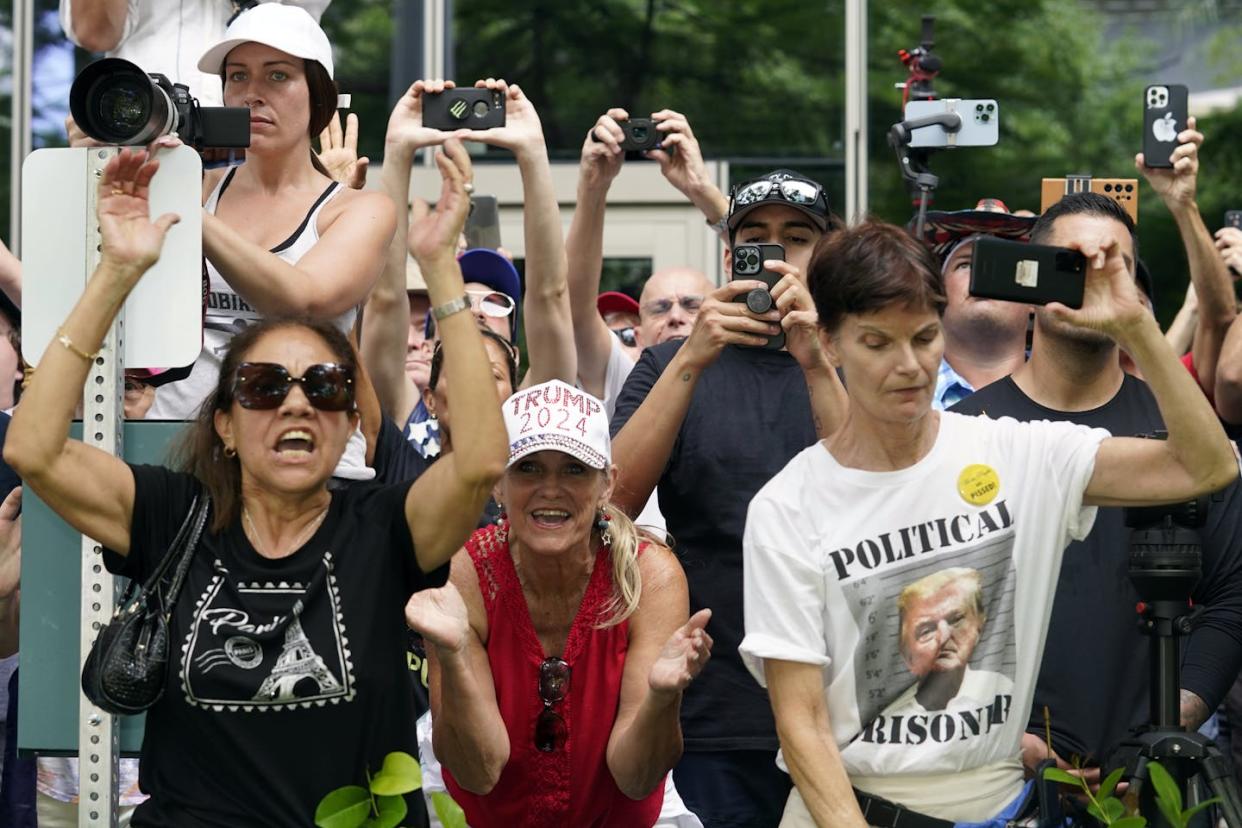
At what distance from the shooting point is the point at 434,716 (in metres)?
3.91

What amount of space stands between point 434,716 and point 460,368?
2.96 feet

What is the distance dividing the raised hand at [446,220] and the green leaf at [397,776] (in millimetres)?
892

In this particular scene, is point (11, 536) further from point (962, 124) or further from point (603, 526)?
point (962, 124)

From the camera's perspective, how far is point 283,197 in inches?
171

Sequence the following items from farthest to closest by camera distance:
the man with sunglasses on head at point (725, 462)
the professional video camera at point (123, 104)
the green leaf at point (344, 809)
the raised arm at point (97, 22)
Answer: the raised arm at point (97, 22)
the man with sunglasses on head at point (725, 462)
the professional video camera at point (123, 104)
the green leaf at point (344, 809)

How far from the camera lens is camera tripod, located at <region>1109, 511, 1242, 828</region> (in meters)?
3.54

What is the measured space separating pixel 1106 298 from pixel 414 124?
1.99 metres

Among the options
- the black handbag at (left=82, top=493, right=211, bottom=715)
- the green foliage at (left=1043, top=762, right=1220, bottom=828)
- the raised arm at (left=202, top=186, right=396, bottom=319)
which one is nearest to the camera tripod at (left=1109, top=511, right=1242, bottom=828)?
the green foliage at (left=1043, top=762, right=1220, bottom=828)

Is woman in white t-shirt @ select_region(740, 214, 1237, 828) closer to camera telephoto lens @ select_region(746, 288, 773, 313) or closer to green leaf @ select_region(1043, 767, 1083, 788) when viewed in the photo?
green leaf @ select_region(1043, 767, 1083, 788)

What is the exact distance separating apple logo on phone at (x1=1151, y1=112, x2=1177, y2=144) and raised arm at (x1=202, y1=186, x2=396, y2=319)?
2020 mm

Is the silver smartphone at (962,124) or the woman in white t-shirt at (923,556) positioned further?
the silver smartphone at (962,124)

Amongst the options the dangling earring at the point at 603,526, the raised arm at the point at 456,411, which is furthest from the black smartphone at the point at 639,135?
the raised arm at the point at 456,411

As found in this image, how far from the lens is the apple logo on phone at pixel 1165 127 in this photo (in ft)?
15.8

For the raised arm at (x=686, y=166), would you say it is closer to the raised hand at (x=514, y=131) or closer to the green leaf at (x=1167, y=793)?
the raised hand at (x=514, y=131)
